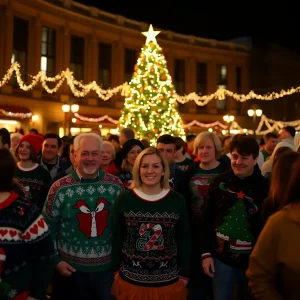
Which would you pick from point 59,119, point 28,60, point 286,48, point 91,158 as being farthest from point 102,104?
point 91,158

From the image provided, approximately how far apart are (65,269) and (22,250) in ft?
3.93

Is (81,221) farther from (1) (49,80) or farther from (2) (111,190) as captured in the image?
(1) (49,80)

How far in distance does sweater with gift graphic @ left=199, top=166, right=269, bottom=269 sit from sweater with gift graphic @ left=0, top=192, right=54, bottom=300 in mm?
1866

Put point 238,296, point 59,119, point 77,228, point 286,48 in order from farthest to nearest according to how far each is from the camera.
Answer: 1. point 286,48
2. point 59,119
3. point 238,296
4. point 77,228

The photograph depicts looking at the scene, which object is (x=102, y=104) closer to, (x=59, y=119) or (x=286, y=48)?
(x=59, y=119)

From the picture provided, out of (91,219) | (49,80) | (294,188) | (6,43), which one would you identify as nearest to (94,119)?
(49,80)

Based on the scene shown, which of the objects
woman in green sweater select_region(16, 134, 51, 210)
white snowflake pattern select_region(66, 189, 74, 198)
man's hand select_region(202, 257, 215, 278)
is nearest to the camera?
white snowflake pattern select_region(66, 189, 74, 198)

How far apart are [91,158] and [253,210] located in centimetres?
167

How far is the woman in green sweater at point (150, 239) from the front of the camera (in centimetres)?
386

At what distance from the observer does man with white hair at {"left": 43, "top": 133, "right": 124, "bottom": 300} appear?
4.20m

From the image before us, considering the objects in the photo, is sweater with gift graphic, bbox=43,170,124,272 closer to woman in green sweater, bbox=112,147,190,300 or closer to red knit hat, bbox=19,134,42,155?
woman in green sweater, bbox=112,147,190,300

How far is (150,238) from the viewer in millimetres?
3877

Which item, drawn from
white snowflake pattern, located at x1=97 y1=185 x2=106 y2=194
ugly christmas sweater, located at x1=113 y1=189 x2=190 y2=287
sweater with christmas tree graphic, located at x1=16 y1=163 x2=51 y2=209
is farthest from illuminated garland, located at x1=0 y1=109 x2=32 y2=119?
ugly christmas sweater, located at x1=113 y1=189 x2=190 y2=287

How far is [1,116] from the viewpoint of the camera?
96.7 ft
